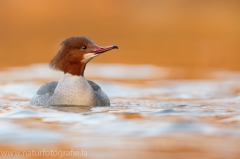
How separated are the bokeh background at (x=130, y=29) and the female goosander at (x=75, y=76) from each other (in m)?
6.43

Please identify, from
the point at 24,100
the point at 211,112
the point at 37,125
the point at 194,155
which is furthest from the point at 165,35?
the point at 194,155

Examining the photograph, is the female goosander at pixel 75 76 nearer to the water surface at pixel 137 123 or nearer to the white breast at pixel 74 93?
the white breast at pixel 74 93

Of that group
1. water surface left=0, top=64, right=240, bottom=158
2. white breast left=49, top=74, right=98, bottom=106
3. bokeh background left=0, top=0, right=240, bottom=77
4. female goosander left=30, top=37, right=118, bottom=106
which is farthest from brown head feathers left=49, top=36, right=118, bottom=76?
bokeh background left=0, top=0, right=240, bottom=77

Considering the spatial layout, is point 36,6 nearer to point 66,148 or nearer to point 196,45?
point 196,45

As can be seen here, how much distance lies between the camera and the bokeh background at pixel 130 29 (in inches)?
639

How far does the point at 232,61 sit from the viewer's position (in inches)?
587

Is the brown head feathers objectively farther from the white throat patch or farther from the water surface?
the water surface

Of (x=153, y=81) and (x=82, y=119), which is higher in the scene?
(x=153, y=81)

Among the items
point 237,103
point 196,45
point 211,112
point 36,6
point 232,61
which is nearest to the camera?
point 211,112

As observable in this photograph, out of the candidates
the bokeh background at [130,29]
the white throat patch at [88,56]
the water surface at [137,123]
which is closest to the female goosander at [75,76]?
the white throat patch at [88,56]

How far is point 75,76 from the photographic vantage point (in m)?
8.50

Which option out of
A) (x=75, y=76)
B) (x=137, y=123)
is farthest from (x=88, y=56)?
(x=137, y=123)

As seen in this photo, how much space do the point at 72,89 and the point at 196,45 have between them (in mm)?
10045

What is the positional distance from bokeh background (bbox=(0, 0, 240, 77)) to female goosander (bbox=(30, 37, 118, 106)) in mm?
6431
